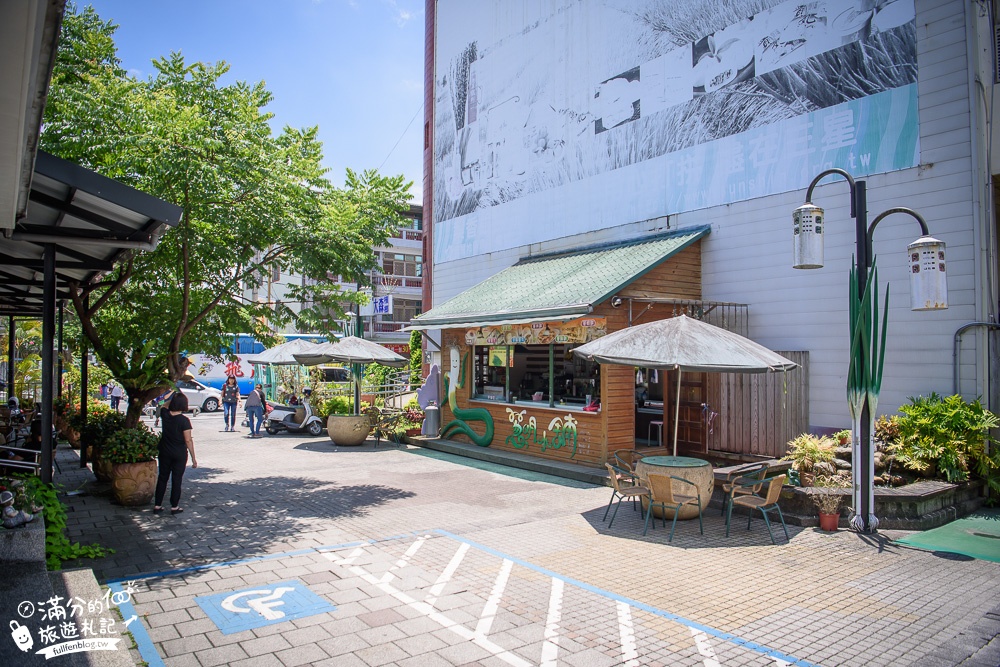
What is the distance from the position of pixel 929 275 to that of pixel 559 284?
7.13m

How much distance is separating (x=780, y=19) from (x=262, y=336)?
1097 centimetres

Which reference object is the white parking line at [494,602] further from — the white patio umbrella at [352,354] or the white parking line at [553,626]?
the white patio umbrella at [352,354]

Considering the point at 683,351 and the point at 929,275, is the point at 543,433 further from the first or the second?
the point at 929,275

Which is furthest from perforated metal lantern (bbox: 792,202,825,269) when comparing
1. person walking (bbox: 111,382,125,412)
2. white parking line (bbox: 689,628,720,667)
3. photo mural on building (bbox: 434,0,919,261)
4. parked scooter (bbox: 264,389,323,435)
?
person walking (bbox: 111,382,125,412)

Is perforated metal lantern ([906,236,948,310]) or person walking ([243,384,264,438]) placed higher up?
perforated metal lantern ([906,236,948,310])

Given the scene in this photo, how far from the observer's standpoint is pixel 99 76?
9.13 metres

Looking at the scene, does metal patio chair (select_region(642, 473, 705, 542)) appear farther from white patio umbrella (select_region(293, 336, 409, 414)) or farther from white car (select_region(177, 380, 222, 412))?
white car (select_region(177, 380, 222, 412))

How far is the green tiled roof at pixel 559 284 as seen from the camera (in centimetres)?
1159

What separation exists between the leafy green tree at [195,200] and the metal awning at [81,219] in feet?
Answer: 3.42

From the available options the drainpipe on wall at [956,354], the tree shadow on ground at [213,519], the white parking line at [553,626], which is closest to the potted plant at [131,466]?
the tree shadow on ground at [213,519]

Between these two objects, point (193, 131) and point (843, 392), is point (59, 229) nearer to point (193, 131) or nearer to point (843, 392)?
point (193, 131)

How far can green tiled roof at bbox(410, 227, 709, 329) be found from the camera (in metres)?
11.6

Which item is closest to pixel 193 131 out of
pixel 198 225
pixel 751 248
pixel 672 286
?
pixel 198 225

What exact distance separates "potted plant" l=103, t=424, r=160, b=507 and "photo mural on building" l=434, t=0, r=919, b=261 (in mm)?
10612
